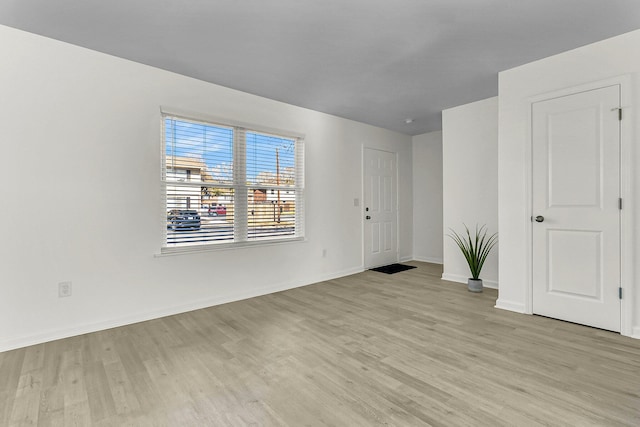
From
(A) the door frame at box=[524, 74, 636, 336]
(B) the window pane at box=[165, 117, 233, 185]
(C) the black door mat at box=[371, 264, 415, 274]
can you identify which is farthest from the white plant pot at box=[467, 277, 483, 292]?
(B) the window pane at box=[165, 117, 233, 185]

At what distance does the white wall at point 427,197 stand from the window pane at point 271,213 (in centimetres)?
286

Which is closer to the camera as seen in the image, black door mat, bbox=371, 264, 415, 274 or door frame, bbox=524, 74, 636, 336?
door frame, bbox=524, 74, 636, 336

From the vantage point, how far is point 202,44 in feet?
8.61

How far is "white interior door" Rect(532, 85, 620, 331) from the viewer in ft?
8.60

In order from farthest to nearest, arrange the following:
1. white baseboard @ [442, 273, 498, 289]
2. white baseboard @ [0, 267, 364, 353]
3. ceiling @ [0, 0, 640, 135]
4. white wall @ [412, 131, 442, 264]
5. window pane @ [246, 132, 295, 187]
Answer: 1. white wall @ [412, 131, 442, 264]
2. white baseboard @ [442, 273, 498, 289]
3. window pane @ [246, 132, 295, 187]
4. white baseboard @ [0, 267, 364, 353]
5. ceiling @ [0, 0, 640, 135]

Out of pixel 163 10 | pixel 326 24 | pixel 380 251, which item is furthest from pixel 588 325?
pixel 163 10

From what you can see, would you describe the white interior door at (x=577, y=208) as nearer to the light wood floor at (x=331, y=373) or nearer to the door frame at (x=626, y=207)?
the door frame at (x=626, y=207)

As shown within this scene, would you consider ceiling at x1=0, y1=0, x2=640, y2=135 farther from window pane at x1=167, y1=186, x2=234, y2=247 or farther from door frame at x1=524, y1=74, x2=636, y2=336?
window pane at x1=167, y1=186, x2=234, y2=247

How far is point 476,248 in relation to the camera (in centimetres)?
412

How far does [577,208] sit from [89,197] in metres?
4.34

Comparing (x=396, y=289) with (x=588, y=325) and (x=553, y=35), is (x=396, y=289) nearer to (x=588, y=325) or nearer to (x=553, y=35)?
(x=588, y=325)

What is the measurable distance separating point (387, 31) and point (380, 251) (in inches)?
146

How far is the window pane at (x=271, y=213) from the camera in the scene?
3865 mm

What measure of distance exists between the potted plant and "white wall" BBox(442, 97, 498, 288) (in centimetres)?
8
